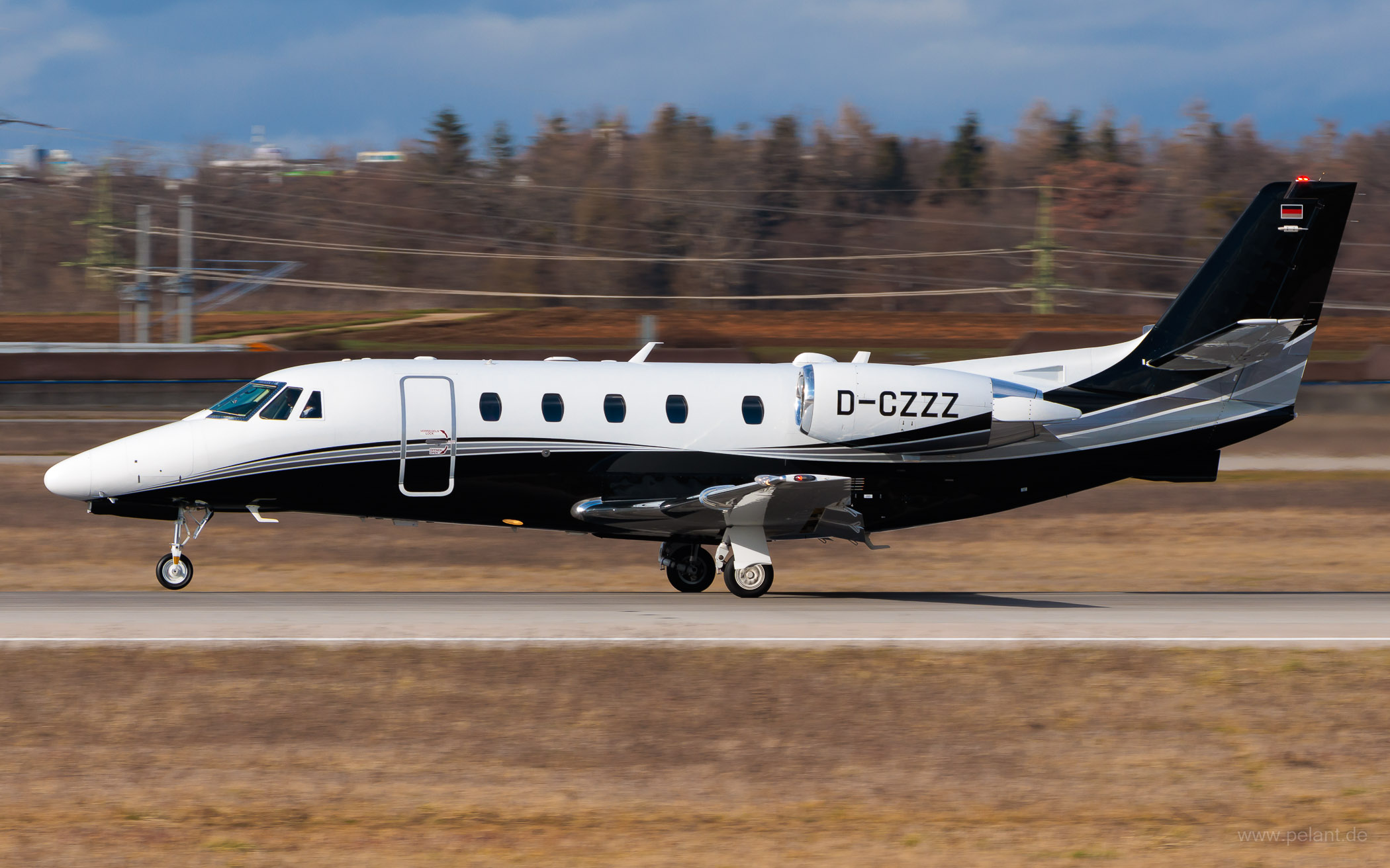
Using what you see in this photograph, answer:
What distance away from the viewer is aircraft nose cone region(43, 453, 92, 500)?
20.1m

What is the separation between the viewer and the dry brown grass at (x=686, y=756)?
448 inches

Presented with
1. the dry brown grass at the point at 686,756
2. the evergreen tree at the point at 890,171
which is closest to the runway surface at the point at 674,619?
the dry brown grass at the point at 686,756

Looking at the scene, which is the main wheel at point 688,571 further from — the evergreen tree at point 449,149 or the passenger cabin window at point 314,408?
the evergreen tree at point 449,149

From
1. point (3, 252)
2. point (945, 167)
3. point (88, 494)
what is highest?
point (945, 167)

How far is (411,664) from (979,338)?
52.6 m

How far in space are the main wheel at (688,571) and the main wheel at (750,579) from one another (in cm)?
126

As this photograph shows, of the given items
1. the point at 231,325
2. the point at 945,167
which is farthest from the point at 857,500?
the point at 945,167

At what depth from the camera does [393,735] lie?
44.4ft

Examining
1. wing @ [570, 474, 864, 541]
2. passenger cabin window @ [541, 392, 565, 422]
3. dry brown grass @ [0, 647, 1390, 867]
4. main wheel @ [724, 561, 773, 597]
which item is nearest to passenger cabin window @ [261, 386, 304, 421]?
passenger cabin window @ [541, 392, 565, 422]

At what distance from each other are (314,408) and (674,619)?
20.9 ft

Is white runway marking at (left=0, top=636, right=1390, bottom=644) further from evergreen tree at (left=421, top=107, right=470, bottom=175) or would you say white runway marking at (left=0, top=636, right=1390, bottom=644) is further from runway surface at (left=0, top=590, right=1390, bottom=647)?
evergreen tree at (left=421, top=107, right=470, bottom=175)

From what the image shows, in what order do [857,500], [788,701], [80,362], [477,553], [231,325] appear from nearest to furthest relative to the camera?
1. [788,701]
2. [857,500]
3. [477,553]
4. [80,362]
5. [231,325]

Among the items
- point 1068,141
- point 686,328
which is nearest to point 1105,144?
point 1068,141

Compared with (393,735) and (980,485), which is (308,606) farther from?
(980,485)
